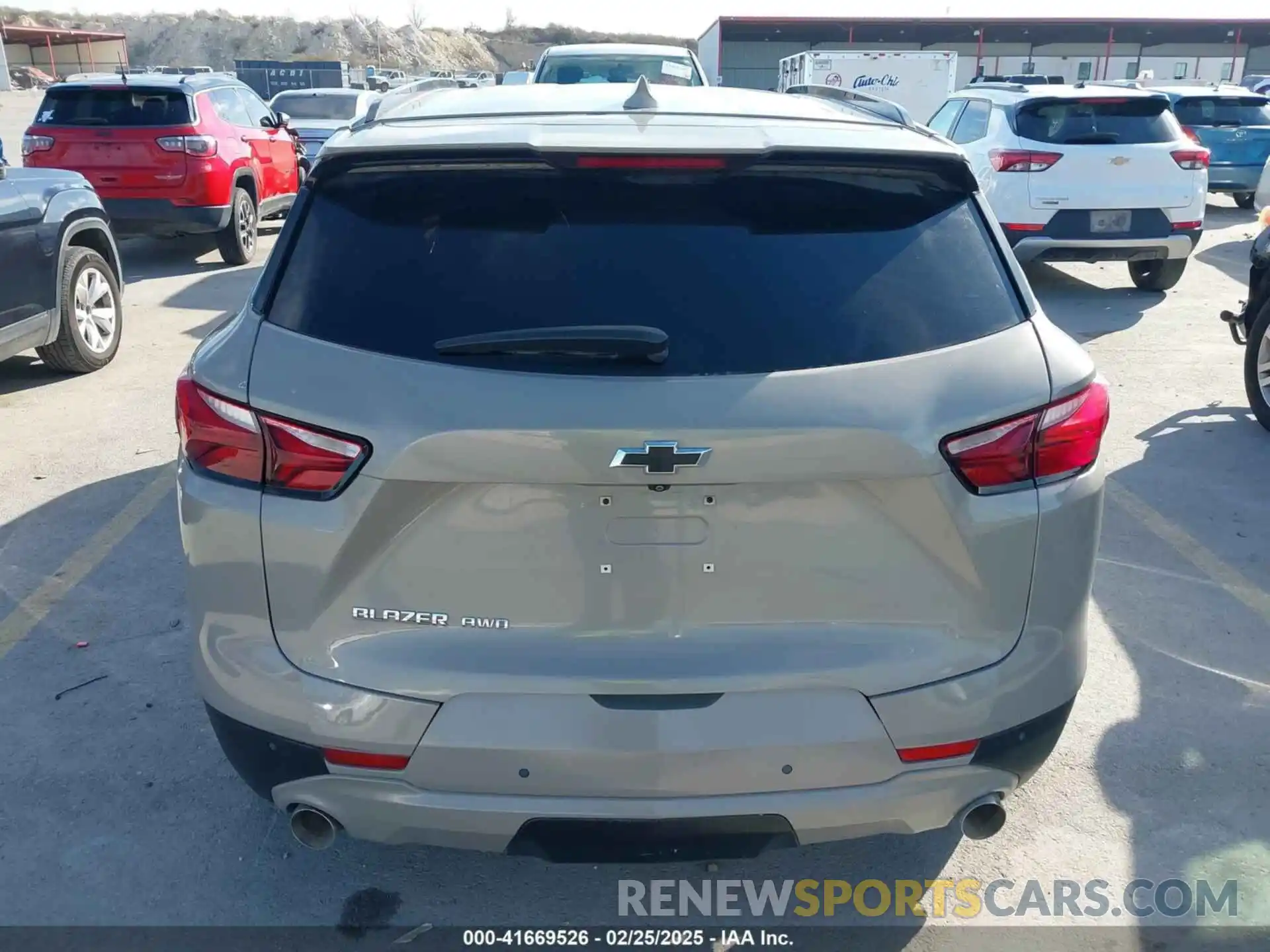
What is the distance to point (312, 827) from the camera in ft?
7.72

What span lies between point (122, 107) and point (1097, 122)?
32.2ft

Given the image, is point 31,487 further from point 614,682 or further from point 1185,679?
point 1185,679

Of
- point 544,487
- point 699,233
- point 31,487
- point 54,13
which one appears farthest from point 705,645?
point 54,13

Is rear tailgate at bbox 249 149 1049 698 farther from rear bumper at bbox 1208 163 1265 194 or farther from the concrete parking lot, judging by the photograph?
rear bumper at bbox 1208 163 1265 194

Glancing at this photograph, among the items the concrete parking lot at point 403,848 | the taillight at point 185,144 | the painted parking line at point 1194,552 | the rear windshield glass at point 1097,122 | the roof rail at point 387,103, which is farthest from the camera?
the taillight at point 185,144

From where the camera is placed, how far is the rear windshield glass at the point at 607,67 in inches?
505

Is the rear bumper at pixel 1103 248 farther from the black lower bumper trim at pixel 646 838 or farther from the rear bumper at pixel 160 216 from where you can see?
the black lower bumper trim at pixel 646 838

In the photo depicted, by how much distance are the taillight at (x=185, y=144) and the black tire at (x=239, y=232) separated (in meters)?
0.59

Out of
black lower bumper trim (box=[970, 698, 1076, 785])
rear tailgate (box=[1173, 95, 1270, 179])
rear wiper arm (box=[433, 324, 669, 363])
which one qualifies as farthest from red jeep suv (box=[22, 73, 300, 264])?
rear tailgate (box=[1173, 95, 1270, 179])

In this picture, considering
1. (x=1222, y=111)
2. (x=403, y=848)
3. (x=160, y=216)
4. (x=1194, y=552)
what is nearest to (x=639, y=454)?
(x=403, y=848)

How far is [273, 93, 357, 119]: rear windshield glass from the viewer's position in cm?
1816

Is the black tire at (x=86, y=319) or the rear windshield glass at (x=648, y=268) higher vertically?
the rear windshield glass at (x=648, y=268)

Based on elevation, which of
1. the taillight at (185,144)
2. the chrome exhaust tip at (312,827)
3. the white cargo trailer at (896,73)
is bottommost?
the white cargo trailer at (896,73)

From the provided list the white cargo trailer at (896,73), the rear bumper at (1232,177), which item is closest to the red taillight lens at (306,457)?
the rear bumper at (1232,177)
